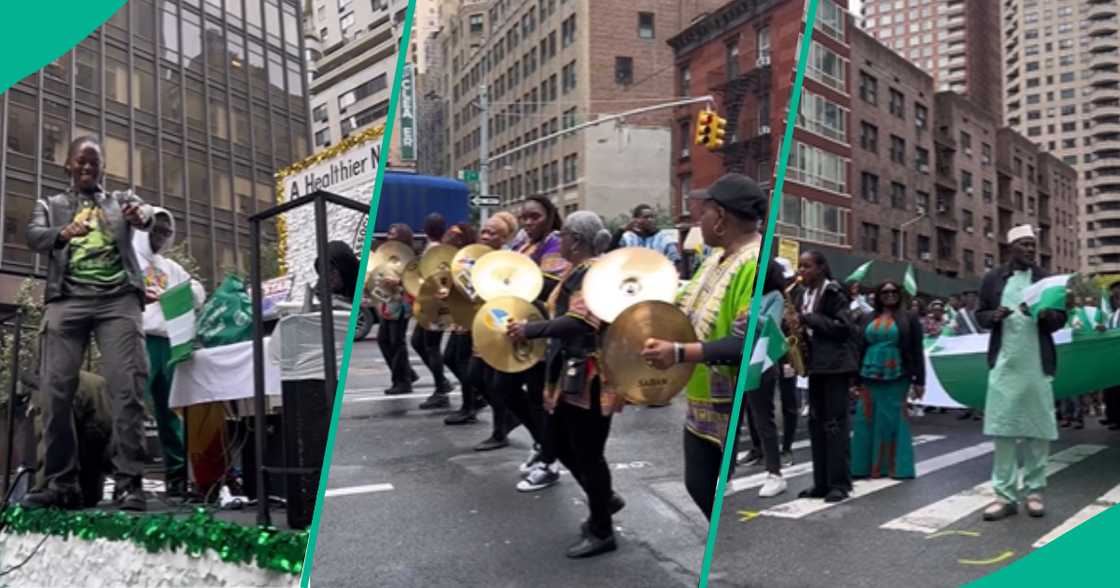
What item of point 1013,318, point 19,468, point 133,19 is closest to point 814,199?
point 1013,318

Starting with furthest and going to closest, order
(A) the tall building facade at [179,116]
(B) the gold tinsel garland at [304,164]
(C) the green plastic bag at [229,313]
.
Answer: (C) the green plastic bag at [229,313] < (A) the tall building facade at [179,116] < (B) the gold tinsel garland at [304,164]

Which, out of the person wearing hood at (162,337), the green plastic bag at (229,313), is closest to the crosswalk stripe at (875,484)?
the green plastic bag at (229,313)

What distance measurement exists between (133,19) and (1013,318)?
3106 mm

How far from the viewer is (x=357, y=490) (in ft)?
6.49

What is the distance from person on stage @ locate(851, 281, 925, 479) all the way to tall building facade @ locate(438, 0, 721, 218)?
1.89 feet

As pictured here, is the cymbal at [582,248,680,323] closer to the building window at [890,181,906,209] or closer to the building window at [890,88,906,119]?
the building window at [890,181,906,209]

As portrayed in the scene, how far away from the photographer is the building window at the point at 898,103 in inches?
79.3

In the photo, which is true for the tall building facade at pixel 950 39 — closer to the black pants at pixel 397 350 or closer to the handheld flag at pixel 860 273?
the handheld flag at pixel 860 273

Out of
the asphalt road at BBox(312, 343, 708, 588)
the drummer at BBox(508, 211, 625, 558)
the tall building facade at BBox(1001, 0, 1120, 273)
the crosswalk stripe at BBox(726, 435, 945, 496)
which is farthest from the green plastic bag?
the tall building facade at BBox(1001, 0, 1120, 273)

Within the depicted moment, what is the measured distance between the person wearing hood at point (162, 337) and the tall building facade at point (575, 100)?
194 centimetres

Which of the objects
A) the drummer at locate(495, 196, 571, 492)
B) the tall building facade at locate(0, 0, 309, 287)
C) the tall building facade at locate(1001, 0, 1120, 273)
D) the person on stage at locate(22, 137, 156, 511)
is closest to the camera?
the drummer at locate(495, 196, 571, 492)

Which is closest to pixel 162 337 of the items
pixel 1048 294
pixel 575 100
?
pixel 575 100

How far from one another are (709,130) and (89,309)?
8.84ft

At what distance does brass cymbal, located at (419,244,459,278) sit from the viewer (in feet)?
6.25
